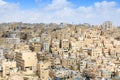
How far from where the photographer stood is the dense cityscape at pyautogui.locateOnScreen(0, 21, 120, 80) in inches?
442

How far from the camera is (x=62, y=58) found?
1342cm

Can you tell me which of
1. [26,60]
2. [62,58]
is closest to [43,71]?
[26,60]

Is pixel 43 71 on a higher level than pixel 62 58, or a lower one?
lower

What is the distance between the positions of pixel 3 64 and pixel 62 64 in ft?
7.92

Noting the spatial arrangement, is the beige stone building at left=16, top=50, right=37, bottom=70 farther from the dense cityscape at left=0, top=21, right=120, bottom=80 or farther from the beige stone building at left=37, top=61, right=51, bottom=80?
the beige stone building at left=37, top=61, right=51, bottom=80

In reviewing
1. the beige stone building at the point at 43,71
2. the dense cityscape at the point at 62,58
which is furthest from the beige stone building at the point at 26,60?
the beige stone building at the point at 43,71

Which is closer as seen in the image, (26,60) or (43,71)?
(43,71)

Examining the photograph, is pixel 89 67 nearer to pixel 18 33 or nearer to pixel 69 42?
pixel 69 42

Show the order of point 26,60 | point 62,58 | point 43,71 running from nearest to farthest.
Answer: point 43,71, point 26,60, point 62,58

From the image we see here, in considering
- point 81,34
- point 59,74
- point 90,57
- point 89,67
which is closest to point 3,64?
point 59,74

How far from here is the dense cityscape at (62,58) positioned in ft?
36.8

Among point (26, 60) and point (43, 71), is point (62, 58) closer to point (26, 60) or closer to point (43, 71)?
point (26, 60)

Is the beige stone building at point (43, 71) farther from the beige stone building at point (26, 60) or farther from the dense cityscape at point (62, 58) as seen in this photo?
the beige stone building at point (26, 60)

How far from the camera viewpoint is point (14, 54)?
1380 centimetres
